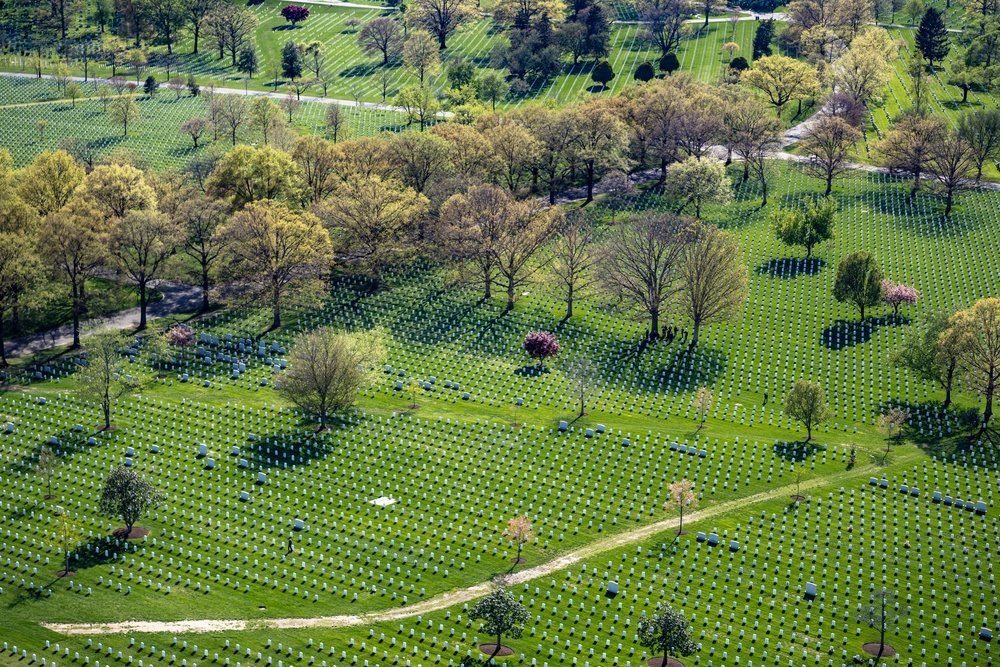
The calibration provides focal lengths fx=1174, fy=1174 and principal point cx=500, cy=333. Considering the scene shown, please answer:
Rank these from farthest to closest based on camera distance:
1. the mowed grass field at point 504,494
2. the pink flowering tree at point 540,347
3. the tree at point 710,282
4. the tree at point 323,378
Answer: the tree at point 710,282
the pink flowering tree at point 540,347
the tree at point 323,378
the mowed grass field at point 504,494

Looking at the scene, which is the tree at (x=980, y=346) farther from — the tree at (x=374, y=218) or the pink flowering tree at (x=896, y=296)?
the tree at (x=374, y=218)

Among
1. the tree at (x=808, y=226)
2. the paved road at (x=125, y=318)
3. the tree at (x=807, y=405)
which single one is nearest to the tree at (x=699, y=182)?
the tree at (x=808, y=226)

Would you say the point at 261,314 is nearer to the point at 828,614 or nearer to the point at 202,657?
the point at 202,657

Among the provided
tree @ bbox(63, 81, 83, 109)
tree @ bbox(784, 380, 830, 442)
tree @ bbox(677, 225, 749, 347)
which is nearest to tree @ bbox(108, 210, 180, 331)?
tree @ bbox(677, 225, 749, 347)

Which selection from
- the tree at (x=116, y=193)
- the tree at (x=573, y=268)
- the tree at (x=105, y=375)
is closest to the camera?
the tree at (x=105, y=375)

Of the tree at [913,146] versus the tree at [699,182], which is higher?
the tree at [913,146]

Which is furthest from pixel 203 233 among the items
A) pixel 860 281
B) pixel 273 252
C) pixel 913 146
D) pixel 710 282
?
pixel 913 146

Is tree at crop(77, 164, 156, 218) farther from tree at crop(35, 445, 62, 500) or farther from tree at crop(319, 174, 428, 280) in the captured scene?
tree at crop(35, 445, 62, 500)

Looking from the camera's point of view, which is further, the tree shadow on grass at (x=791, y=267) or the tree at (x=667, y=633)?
the tree shadow on grass at (x=791, y=267)
